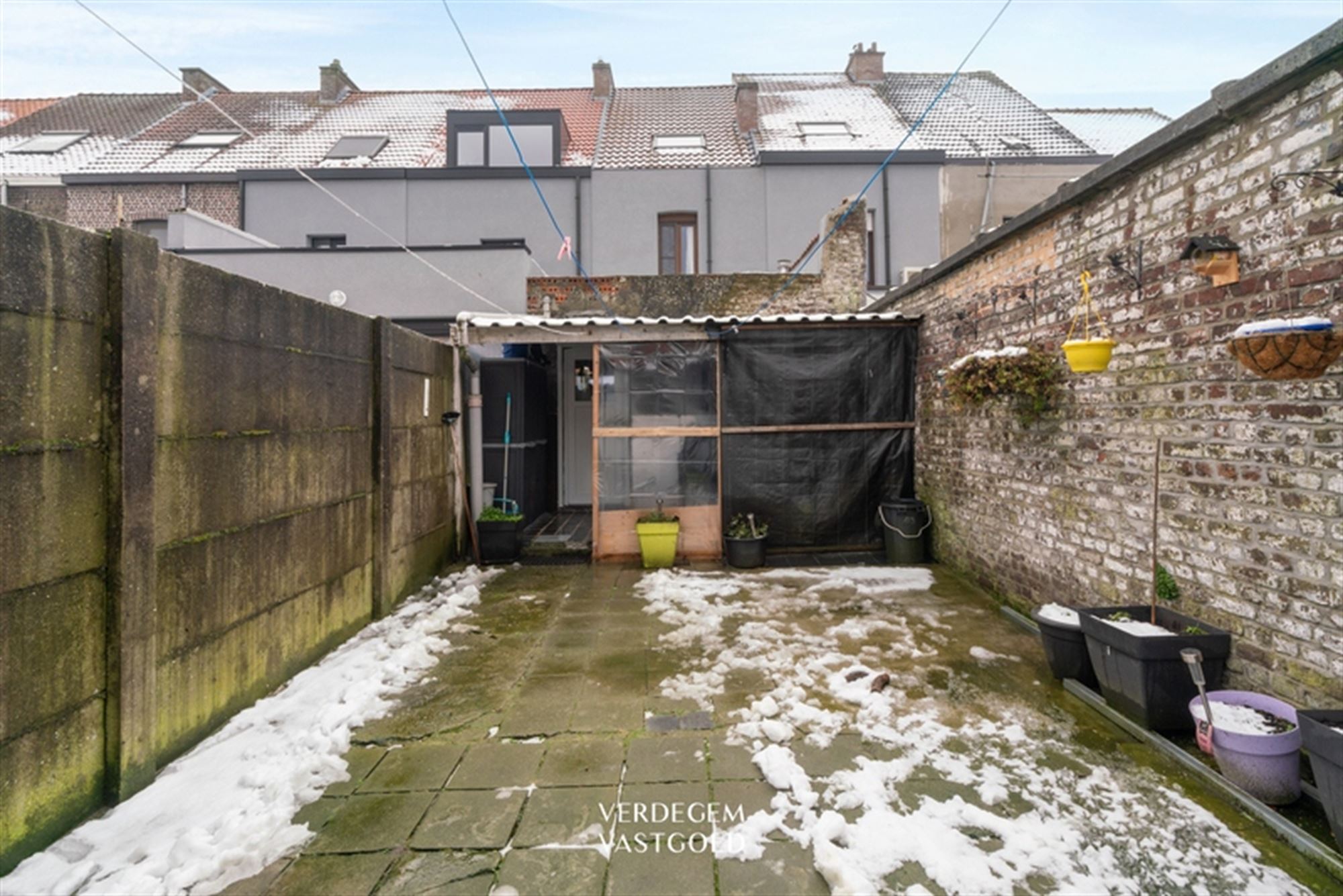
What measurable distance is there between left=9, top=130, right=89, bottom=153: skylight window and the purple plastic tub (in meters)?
18.0

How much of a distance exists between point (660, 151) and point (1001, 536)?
9.47m

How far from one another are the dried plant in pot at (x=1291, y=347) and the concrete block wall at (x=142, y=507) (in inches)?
158

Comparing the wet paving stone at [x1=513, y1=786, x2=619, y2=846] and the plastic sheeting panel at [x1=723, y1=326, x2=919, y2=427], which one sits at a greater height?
the plastic sheeting panel at [x1=723, y1=326, x2=919, y2=427]

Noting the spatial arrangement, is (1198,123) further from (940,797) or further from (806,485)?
(806,485)

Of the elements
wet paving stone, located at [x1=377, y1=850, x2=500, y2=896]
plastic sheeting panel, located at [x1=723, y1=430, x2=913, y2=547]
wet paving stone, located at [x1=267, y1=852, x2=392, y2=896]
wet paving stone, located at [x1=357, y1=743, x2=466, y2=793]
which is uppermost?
plastic sheeting panel, located at [x1=723, y1=430, x2=913, y2=547]

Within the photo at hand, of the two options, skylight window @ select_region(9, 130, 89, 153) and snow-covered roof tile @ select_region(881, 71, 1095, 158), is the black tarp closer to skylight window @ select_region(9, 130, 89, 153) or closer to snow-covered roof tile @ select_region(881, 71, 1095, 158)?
snow-covered roof tile @ select_region(881, 71, 1095, 158)

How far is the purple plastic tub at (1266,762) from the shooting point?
2141mm

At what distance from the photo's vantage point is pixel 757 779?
2445mm

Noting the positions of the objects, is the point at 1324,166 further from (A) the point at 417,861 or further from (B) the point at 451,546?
(B) the point at 451,546

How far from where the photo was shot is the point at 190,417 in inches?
102

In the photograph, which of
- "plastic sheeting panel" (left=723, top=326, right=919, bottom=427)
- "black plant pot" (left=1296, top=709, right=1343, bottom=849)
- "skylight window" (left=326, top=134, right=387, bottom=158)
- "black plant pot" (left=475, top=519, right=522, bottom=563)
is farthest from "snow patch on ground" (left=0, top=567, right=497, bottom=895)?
"skylight window" (left=326, top=134, right=387, bottom=158)

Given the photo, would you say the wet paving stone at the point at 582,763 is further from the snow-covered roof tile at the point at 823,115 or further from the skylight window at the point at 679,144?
the skylight window at the point at 679,144

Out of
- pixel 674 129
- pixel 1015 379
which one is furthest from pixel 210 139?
pixel 1015 379

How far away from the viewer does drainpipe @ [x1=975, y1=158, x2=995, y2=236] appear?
35.8ft
